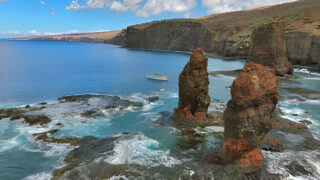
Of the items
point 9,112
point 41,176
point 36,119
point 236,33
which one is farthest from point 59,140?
point 236,33

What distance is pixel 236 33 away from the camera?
391ft

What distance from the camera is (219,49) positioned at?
4963 inches

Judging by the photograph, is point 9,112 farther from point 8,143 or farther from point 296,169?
point 296,169

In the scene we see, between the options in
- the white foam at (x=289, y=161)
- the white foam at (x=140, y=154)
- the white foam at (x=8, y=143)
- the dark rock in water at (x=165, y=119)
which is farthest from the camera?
the dark rock in water at (x=165, y=119)

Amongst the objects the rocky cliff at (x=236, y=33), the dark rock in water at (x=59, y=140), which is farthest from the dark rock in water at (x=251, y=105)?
the rocky cliff at (x=236, y=33)

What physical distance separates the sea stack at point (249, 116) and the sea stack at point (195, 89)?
9.40 metres

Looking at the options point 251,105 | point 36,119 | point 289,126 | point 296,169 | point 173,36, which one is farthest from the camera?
point 173,36

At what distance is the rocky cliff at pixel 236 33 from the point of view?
68.2 metres

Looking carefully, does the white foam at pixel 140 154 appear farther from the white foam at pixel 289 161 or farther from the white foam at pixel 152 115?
the white foam at pixel 152 115

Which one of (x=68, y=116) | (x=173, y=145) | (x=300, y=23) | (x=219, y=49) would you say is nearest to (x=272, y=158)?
(x=173, y=145)

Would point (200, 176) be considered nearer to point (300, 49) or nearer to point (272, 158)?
point (272, 158)

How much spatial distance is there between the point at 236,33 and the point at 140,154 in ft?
383

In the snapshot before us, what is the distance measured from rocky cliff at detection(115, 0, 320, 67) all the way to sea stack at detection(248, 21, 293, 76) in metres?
17.8

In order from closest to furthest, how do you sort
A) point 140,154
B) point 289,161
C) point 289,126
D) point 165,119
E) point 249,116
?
point 249,116
point 289,161
point 140,154
point 289,126
point 165,119
